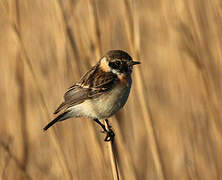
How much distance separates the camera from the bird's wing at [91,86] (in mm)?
3206

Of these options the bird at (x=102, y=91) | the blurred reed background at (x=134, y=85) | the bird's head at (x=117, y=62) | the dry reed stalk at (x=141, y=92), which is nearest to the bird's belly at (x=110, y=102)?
the bird at (x=102, y=91)

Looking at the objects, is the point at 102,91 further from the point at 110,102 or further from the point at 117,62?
the point at 117,62

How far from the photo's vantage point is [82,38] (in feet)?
9.81

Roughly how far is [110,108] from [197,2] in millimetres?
1126

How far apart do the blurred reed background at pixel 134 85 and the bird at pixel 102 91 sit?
0.11 meters

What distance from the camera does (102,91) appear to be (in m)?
3.37

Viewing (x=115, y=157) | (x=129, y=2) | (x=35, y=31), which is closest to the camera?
(x=115, y=157)

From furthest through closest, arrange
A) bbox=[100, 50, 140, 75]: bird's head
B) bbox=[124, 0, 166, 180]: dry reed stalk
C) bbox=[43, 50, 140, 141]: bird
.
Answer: bbox=[100, 50, 140, 75]: bird's head, bbox=[43, 50, 140, 141]: bird, bbox=[124, 0, 166, 180]: dry reed stalk

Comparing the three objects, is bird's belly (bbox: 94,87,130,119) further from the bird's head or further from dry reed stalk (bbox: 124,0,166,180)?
dry reed stalk (bbox: 124,0,166,180)

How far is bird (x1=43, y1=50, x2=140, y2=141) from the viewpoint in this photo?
3.20 meters

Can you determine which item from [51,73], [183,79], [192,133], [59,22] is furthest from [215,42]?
[51,73]

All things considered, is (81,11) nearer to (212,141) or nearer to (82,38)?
(82,38)

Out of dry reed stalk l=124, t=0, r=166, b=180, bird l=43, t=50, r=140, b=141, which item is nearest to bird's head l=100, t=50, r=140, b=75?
bird l=43, t=50, r=140, b=141

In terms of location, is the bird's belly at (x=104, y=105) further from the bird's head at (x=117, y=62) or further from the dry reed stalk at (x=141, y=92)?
the dry reed stalk at (x=141, y=92)
